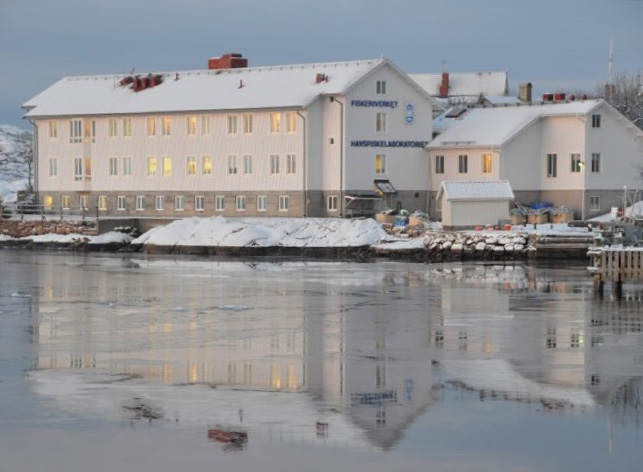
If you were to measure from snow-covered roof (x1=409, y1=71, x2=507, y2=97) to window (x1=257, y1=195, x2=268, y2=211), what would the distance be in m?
60.5

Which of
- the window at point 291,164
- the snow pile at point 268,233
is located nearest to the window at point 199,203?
the snow pile at point 268,233

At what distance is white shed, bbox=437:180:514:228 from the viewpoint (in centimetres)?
6719

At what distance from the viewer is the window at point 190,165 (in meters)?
77.9

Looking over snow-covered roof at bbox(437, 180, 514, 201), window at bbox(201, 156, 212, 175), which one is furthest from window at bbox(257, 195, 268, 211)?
snow-covered roof at bbox(437, 180, 514, 201)

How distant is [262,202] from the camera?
74812 mm

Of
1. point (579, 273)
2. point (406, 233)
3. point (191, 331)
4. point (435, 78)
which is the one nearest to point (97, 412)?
point (191, 331)

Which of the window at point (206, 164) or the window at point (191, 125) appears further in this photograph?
the window at point (191, 125)

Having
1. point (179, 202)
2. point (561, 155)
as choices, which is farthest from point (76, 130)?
point (561, 155)

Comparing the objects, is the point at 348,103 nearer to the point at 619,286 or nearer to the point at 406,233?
the point at 406,233

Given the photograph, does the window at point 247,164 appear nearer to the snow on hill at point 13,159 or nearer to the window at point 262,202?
the window at point 262,202

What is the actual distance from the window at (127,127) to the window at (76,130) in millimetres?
3621

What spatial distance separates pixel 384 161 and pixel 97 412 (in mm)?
54661

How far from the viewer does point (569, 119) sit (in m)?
72.2

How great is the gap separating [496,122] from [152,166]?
19.5 m
